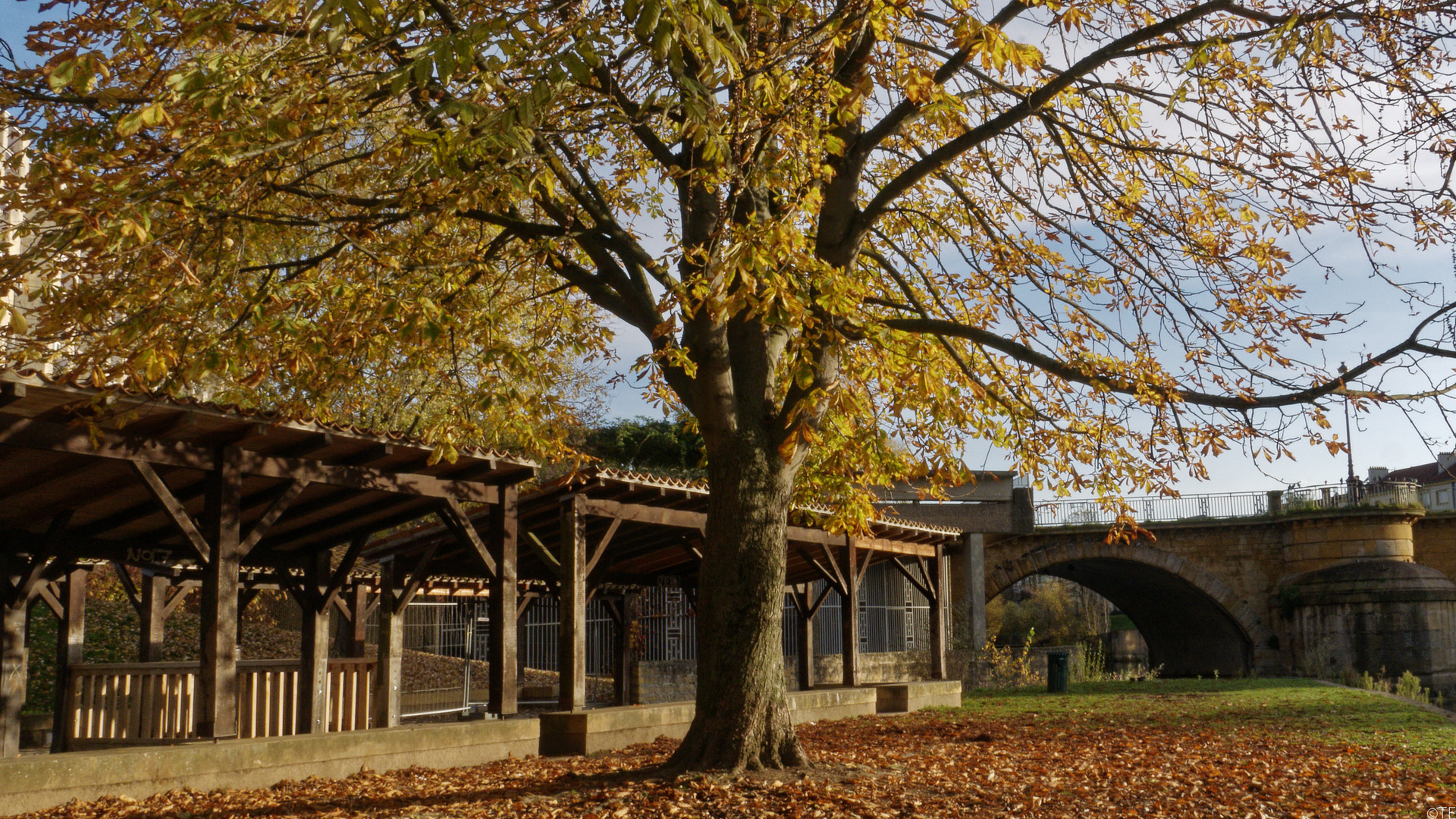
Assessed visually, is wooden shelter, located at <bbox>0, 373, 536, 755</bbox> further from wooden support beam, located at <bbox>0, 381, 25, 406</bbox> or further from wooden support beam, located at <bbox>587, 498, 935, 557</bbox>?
wooden support beam, located at <bbox>587, 498, 935, 557</bbox>

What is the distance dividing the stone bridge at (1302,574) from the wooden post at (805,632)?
345 inches

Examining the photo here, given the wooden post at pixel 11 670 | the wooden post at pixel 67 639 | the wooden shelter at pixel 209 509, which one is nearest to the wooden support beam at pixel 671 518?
the wooden shelter at pixel 209 509

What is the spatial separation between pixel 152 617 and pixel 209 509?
5.06 m

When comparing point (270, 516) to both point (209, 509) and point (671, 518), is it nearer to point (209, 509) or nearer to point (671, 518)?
point (209, 509)

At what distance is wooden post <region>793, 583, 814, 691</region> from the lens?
15.6 m

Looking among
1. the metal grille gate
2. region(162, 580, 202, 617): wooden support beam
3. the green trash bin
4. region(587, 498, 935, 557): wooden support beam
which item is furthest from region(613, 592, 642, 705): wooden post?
the green trash bin

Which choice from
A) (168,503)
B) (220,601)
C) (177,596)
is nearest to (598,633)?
(177,596)

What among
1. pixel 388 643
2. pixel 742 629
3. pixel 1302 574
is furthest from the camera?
pixel 1302 574

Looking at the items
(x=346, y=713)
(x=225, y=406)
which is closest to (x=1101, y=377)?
(x=225, y=406)

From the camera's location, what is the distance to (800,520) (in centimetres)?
1362

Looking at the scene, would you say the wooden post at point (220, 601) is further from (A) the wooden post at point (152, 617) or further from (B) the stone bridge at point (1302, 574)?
(B) the stone bridge at point (1302, 574)

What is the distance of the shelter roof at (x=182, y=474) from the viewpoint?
246 inches

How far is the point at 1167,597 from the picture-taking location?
31797 mm

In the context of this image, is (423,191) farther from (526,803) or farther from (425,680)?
(425,680)
